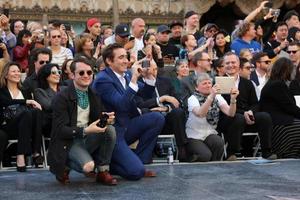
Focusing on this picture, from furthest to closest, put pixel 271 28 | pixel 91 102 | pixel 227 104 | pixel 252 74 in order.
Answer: pixel 271 28 < pixel 252 74 < pixel 227 104 < pixel 91 102

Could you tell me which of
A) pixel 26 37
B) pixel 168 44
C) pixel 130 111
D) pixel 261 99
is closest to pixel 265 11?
pixel 168 44

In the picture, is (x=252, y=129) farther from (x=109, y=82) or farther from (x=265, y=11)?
(x=265, y=11)

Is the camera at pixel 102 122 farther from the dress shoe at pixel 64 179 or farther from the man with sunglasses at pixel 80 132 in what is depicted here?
the dress shoe at pixel 64 179

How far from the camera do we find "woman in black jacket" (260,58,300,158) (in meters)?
9.12

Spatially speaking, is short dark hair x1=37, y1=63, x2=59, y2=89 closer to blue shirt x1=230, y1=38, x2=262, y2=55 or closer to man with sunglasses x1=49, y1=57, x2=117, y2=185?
man with sunglasses x1=49, y1=57, x2=117, y2=185

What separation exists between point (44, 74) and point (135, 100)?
4.24 feet

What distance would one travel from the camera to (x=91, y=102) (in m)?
6.93

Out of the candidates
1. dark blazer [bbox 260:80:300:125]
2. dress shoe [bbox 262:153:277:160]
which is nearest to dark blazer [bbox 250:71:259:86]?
dark blazer [bbox 260:80:300:125]

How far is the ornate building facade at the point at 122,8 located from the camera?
16.1m

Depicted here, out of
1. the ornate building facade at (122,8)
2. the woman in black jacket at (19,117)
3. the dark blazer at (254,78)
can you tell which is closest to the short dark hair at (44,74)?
the woman in black jacket at (19,117)

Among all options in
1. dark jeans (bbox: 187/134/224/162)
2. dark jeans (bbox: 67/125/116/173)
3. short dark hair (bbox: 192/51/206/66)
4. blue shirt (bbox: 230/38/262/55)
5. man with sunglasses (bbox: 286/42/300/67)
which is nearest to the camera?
dark jeans (bbox: 67/125/116/173)

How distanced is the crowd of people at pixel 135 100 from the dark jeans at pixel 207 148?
Result: 0.01 metres

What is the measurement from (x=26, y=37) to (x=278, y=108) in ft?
14.7

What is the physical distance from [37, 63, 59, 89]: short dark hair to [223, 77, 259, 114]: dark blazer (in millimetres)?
2678
